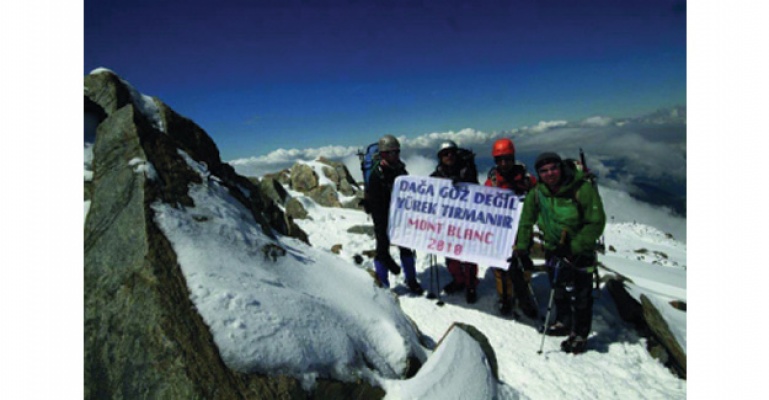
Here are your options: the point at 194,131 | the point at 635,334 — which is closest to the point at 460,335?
the point at 635,334

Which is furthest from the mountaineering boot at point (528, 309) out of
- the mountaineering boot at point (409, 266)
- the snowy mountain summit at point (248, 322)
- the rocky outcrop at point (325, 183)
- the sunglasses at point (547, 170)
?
the rocky outcrop at point (325, 183)

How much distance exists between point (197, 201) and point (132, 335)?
6.79 feet

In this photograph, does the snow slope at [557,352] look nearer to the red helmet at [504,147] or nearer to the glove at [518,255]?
the glove at [518,255]

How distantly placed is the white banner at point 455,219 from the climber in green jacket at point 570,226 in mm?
669

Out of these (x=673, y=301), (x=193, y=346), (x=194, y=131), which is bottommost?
(x=673, y=301)

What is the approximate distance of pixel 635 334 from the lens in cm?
654

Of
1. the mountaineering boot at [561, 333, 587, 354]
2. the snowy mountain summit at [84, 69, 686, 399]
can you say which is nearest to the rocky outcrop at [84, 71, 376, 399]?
the snowy mountain summit at [84, 69, 686, 399]

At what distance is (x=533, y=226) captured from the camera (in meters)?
6.21

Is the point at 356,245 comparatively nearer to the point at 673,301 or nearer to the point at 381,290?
the point at 381,290

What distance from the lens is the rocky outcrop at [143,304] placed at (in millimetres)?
2779

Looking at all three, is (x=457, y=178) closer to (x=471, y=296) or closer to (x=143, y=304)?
(x=471, y=296)

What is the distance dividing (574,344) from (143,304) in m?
6.58

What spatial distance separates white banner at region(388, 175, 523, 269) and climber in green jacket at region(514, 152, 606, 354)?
2.19 ft

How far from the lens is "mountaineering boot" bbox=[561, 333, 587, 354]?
6.05 meters
